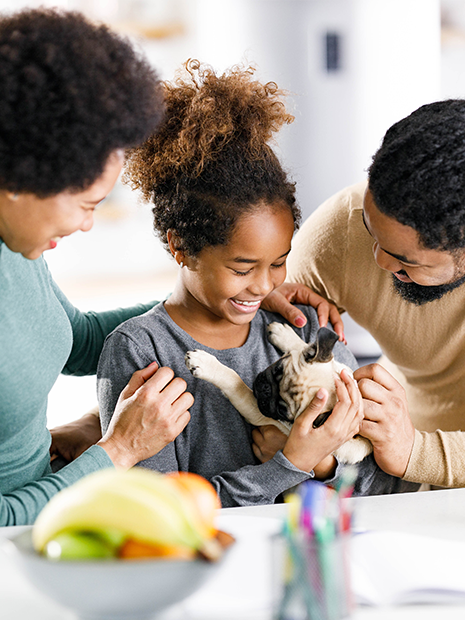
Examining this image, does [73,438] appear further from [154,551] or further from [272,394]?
[154,551]

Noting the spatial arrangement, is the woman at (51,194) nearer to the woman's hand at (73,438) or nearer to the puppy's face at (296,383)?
the puppy's face at (296,383)

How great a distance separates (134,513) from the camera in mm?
460

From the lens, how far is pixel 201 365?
111 centimetres

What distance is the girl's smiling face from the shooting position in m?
1.10

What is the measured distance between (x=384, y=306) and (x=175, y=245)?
0.51 meters

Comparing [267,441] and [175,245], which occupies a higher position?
[175,245]

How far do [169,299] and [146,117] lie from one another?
54 cm

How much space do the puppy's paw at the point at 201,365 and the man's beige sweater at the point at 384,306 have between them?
0.40 meters

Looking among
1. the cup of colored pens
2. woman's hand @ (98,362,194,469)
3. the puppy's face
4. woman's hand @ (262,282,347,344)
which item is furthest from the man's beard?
the cup of colored pens

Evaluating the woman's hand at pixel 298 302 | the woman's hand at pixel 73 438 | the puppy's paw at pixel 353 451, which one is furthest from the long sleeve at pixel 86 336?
the puppy's paw at pixel 353 451

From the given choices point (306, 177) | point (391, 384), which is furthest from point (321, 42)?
point (391, 384)

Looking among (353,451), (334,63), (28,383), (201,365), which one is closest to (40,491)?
(28,383)

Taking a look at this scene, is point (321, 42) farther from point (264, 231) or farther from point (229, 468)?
point (229, 468)

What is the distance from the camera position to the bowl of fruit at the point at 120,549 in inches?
18.1
